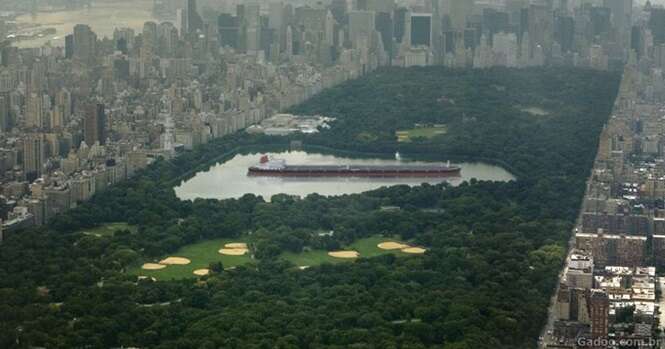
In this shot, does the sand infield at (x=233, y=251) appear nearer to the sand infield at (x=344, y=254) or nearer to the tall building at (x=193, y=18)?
the sand infield at (x=344, y=254)

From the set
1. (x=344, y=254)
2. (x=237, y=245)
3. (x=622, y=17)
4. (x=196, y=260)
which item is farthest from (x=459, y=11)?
(x=196, y=260)

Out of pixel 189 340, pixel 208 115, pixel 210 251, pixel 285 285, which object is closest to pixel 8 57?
pixel 208 115

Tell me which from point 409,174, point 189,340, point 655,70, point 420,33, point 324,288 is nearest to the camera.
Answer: point 189,340

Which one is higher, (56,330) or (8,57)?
(8,57)

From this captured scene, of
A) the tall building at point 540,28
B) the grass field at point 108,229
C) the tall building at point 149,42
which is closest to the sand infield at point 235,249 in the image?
the grass field at point 108,229

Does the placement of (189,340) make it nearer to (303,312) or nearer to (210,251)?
(303,312)
